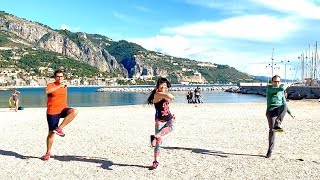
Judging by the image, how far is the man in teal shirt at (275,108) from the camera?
10.8 metres

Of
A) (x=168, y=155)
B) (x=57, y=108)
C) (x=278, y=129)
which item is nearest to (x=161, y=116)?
(x=168, y=155)

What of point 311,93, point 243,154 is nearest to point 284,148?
point 243,154

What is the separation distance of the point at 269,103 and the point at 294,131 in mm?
6103

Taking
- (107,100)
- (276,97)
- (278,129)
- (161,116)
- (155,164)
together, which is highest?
(276,97)

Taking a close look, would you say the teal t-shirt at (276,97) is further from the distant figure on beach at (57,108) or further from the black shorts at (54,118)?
the black shorts at (54,118)

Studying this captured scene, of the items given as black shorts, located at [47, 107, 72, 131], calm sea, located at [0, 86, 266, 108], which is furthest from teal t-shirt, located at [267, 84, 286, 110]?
→ calm sea, located at [0, 86, 266, 108]

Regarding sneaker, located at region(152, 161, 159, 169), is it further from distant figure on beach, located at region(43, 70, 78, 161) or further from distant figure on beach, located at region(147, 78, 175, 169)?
distant figure on beach, located at region(43, 70, 78, 161)

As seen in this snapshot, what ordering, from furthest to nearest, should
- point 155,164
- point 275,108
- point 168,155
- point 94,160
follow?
point 168,155
point 275,108
point 94,160
point 155,164

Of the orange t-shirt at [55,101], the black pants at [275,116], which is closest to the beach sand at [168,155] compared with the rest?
the black pants at [275,116]

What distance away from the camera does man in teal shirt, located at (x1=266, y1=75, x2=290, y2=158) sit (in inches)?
425

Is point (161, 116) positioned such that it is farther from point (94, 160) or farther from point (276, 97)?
point (276, 97)

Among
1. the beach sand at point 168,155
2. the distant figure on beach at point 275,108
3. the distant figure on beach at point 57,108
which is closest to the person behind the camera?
the beach sand at point 168,155

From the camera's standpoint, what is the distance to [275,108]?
1088 cm

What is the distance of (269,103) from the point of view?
36.0ft
